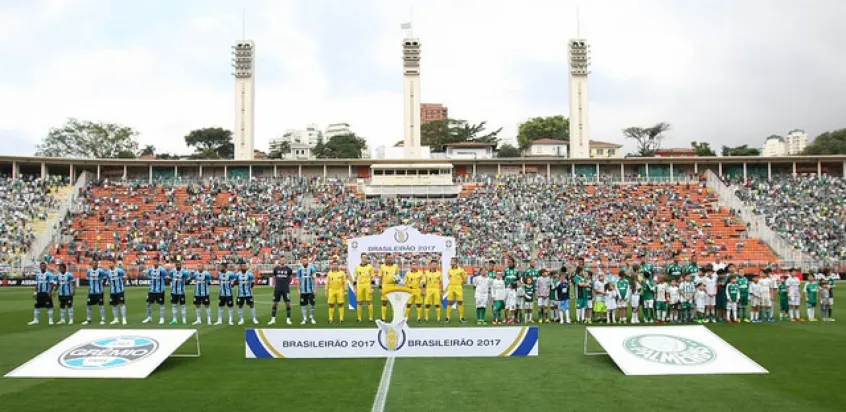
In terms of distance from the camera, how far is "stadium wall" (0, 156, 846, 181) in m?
56.9

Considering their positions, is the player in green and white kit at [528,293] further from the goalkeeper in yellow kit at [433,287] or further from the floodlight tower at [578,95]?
the floodlight tower at [578,95]

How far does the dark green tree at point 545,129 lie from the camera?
100500mm

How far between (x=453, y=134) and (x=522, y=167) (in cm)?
3908

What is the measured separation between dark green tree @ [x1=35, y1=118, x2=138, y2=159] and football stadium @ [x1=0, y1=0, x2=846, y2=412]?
260 mm

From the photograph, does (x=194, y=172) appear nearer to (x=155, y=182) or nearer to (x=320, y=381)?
(x=155, y=182)

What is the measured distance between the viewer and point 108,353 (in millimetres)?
11547

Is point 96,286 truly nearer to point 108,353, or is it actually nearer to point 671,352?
point 108,353

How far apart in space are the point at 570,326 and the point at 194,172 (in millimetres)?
46813

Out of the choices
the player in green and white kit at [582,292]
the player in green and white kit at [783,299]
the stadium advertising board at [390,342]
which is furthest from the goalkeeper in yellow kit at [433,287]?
the player in green and white kit at [783,299]

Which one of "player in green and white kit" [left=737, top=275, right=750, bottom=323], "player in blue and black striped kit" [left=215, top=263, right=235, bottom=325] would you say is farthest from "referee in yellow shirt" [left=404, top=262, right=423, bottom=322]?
"player in green and white kit" [left=737, top=275, right=750, bottom=323]

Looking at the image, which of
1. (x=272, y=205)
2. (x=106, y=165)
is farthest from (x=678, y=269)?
(x=106, y=165)

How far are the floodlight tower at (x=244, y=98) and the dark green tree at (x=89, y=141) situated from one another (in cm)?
3397

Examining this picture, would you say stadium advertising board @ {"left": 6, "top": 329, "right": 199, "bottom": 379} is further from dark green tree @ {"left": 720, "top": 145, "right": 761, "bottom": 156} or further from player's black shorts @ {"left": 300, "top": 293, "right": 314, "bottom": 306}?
dark green tree @ {"left": 720, "top": 145, "right": 761, "bottom": 156}

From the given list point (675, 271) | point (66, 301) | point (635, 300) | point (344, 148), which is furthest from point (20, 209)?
point (344, 148)
